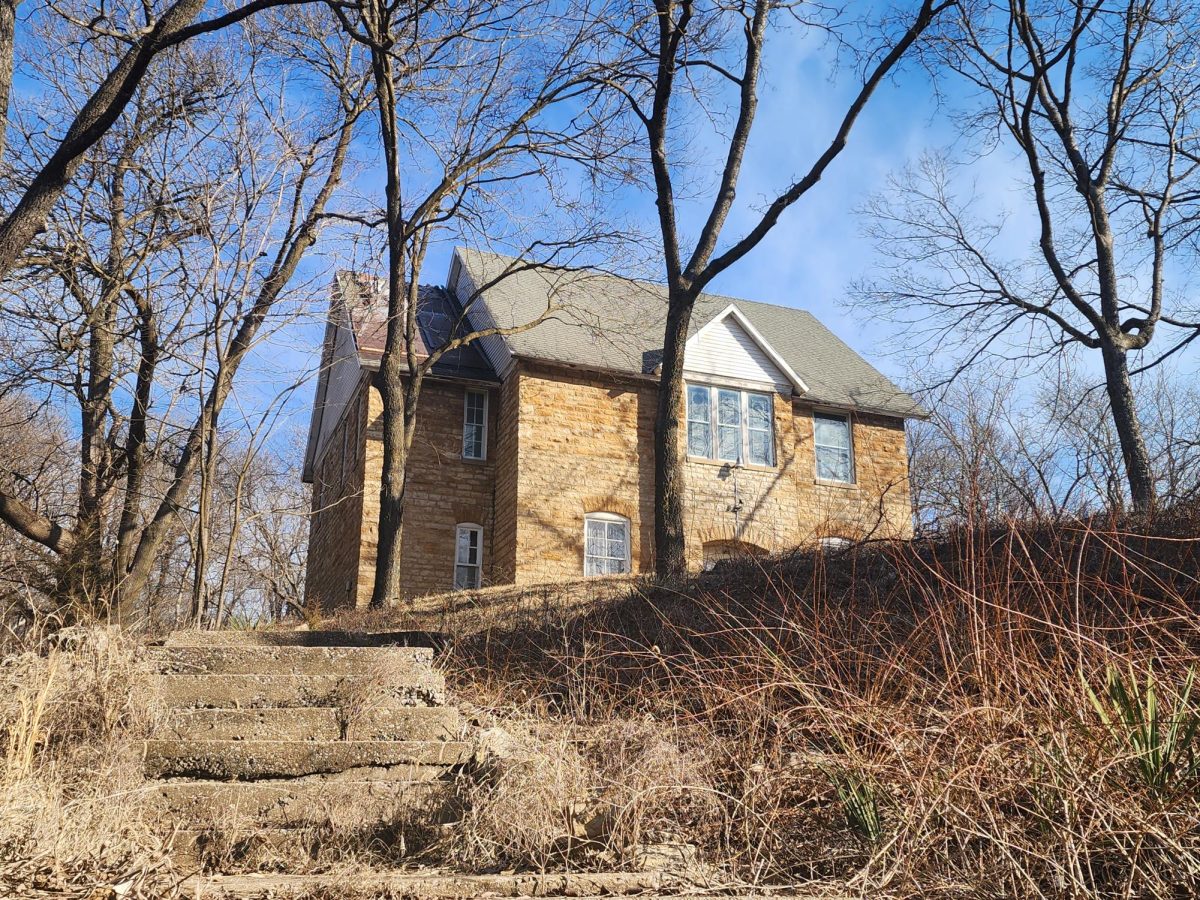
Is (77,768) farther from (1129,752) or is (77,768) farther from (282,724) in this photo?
(1129,752)

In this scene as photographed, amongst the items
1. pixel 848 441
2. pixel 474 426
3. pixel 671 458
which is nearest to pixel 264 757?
pixel 671 458

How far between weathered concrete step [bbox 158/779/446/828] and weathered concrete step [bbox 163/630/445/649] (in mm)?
2975

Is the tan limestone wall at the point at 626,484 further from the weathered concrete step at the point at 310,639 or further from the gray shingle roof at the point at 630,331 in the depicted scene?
the weathered concrete step at the point at 310,639

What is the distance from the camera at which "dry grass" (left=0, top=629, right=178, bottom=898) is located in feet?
13.1

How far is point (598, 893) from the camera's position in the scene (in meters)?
4.01

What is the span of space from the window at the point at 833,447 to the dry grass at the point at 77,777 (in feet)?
55.9

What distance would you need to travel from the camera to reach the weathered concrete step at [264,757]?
17.7ft

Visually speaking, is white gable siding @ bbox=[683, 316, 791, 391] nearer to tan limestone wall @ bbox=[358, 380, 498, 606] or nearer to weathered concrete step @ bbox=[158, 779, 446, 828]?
tan limestone wall @ bbox=[358, 380, 498, 606]

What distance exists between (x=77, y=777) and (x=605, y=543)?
1424 centimetres

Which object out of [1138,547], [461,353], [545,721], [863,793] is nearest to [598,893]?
[863,793]

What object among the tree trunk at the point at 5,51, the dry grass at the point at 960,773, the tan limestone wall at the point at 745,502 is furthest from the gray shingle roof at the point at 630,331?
the dry grass at the point at 960,773

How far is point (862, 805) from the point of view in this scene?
13.5ft

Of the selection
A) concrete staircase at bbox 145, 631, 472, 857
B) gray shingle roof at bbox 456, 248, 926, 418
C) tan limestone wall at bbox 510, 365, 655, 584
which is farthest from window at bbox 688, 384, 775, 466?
concrete staircase at bbox 145, 631, 472, 857

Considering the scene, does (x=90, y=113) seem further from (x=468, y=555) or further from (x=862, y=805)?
(x=468, y=555)
